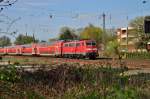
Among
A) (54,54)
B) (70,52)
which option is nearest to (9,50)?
(54,54)

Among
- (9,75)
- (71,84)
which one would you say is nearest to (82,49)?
(9,75)

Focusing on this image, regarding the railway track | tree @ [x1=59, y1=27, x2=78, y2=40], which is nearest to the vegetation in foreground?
the railway track

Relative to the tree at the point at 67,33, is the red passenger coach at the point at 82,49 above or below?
below

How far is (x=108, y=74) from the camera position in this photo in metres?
12.9

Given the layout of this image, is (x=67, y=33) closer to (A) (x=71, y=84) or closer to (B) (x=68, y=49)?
(B) (x=68, y=49)

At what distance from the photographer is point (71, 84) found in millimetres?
11586

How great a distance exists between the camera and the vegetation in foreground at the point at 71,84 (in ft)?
34.2

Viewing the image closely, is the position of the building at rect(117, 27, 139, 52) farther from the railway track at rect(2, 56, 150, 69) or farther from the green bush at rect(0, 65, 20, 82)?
the green bush at rect(0, 65, 20, 82)

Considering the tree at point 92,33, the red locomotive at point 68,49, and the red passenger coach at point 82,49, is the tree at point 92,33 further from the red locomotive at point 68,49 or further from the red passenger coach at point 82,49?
the red passenger coach at point 82,49

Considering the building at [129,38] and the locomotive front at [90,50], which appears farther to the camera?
the building at [129,38]

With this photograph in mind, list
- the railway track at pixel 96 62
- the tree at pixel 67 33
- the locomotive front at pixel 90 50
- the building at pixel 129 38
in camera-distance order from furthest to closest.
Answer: the tree at pixel 67 33 < the building at pixel 129 38 < the locomotive front at pixel 90 50 < the railway track at pixel 96 62

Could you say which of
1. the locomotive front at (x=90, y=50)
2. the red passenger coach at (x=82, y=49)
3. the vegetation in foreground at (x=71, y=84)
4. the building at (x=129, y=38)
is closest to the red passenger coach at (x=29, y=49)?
the red passenger coach at (x=82, y=49)

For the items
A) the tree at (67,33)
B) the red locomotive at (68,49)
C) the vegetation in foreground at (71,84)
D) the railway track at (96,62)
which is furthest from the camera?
the tree at (67,33)

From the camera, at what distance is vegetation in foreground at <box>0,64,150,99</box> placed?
411 inches
